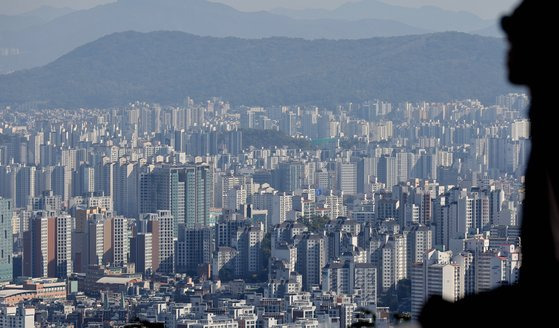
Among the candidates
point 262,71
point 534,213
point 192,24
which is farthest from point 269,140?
point 534,213

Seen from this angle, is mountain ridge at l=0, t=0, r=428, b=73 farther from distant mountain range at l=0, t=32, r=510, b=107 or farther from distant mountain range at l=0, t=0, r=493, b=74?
distant mountain range at l=0, t=32, r=510, b=107

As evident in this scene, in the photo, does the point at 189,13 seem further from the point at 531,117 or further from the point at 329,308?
the point at 531,117

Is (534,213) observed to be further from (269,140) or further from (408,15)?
(408,15)

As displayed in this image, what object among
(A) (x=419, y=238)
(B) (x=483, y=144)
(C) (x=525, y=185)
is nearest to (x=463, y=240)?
(A) (x=419, y=238)

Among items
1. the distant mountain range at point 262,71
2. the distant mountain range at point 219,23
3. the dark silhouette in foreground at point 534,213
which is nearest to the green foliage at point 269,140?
the distant mountain range at point 262,71

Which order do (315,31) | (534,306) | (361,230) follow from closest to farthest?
(534,306)
(361,230)
(315,31)

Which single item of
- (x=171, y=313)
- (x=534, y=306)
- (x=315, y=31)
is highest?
(x=315, y=31)

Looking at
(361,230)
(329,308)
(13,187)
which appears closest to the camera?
(329,308)

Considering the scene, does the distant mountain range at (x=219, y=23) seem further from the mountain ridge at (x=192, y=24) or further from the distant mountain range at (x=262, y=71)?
the distant mountain range at (x=262, y=71)
